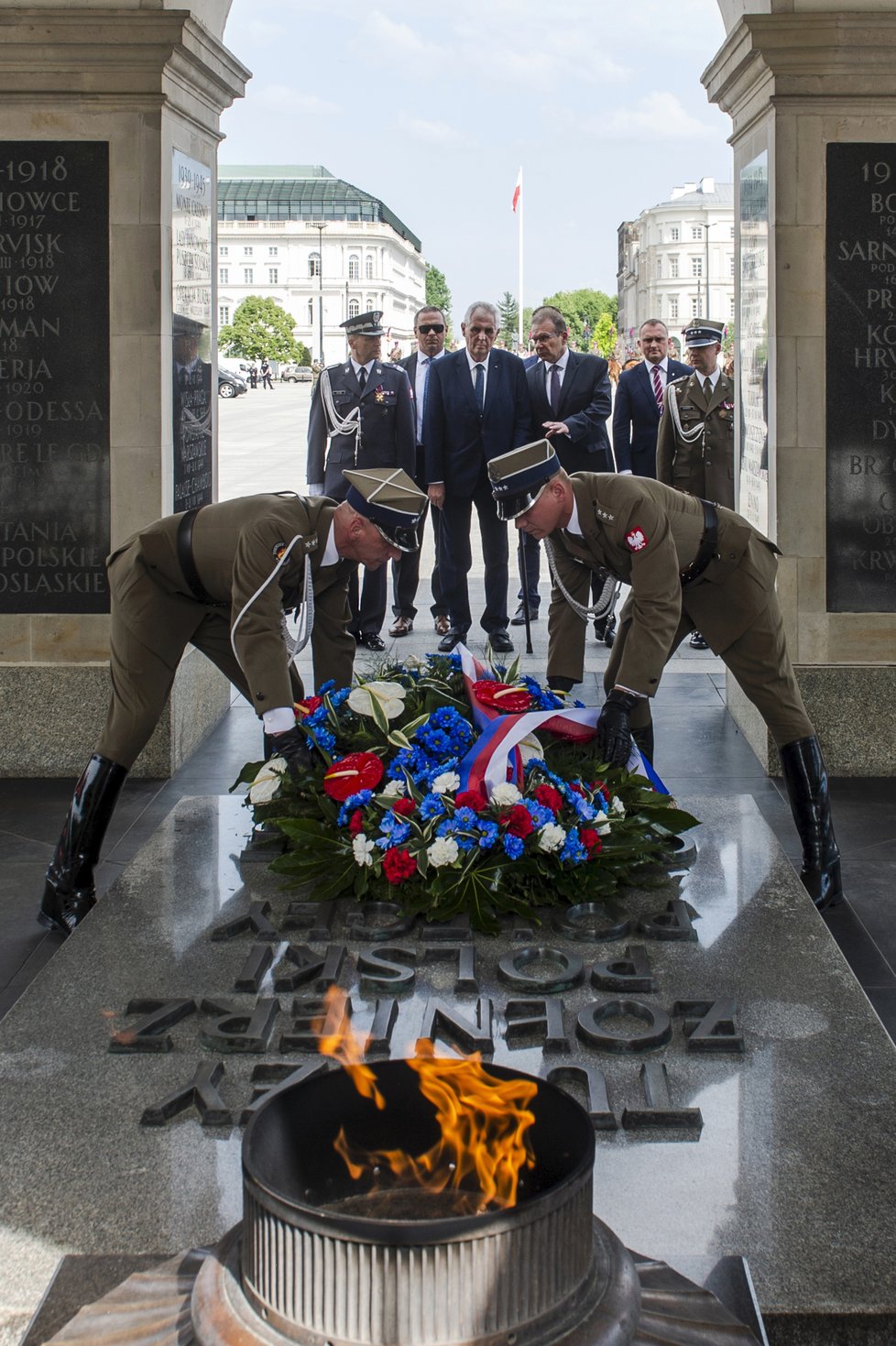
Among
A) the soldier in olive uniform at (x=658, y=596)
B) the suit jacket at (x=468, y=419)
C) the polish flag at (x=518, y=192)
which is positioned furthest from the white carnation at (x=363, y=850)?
the polish flag at (x=518, y=192)

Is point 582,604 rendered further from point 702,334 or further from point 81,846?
point 702,334

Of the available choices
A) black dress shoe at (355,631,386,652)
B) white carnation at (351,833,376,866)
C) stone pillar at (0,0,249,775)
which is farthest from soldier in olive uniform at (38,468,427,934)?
black dress shoe at (355,631,386,652)

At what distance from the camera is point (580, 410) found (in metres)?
10.0

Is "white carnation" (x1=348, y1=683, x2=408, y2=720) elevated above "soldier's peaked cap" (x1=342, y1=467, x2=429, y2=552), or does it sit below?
below

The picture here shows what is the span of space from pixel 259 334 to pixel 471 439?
88476mm

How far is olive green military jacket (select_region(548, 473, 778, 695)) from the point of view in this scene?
4.99 meters

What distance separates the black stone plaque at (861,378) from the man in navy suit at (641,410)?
137 inches

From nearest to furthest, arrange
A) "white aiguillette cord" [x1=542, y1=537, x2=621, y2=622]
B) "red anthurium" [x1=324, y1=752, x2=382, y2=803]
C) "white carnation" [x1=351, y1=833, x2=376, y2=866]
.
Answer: "white carnation" [x1=351, y1=833, x2=376, y2=866], "red anthurium" [x1=324, y1=752, x2=382, y2=803], "white aiguillette cord" [x1=542, y1=537, x2=621, y2=622]

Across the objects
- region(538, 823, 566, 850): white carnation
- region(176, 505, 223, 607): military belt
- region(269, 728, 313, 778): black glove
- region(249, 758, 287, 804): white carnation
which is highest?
→ region(176, 505, 223, 607): military belt

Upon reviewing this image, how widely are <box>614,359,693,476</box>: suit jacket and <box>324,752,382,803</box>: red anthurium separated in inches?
261

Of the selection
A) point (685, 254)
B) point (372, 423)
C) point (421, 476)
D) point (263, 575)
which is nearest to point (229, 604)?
point (263, 575)

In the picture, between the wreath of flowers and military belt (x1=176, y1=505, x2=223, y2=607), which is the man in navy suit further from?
the wreath of flowers

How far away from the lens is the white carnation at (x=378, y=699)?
4812mm

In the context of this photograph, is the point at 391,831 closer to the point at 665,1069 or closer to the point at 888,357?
the point at 665,1069
